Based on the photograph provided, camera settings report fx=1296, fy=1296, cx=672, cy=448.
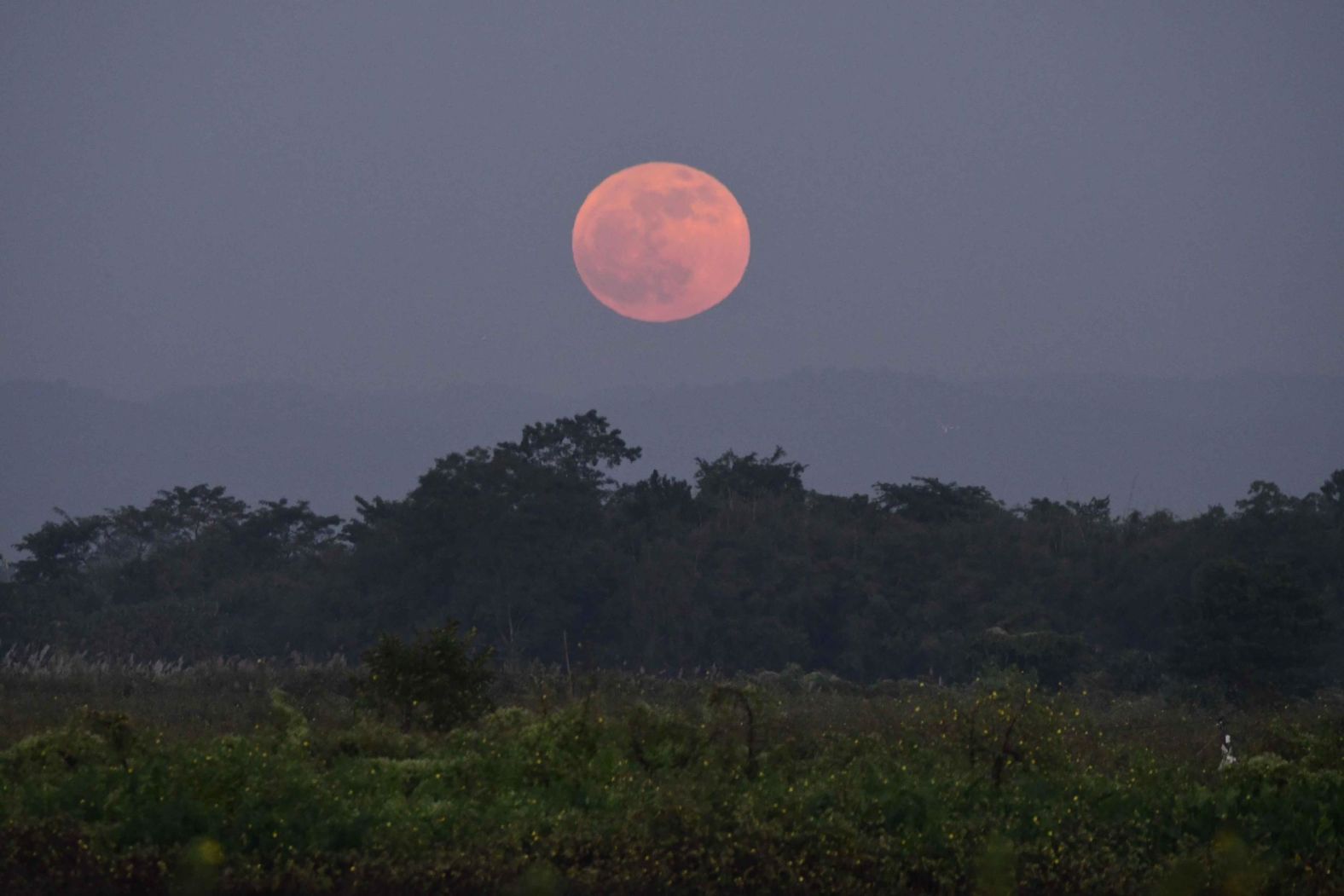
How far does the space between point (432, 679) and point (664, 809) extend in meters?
5.09

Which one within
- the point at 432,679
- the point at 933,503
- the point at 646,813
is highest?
the point at 646,813

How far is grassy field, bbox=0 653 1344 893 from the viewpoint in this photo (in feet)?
25.2

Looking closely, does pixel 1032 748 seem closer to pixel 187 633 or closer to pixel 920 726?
pixel 920 726

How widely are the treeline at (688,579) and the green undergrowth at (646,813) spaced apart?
19.1 metres

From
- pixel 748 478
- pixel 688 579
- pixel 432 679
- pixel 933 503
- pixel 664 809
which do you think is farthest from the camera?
pixel 748 478

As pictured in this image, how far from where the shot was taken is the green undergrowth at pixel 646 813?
25.2 ft

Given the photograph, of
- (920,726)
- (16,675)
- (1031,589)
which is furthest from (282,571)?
(920,726)

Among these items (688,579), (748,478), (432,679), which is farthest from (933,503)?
(432,679)

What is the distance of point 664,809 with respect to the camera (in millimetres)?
8328

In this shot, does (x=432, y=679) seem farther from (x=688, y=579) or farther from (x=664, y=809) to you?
(x=688, y=579)

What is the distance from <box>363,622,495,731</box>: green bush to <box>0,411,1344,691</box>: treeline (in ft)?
55.3

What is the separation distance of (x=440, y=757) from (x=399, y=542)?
27.9 m

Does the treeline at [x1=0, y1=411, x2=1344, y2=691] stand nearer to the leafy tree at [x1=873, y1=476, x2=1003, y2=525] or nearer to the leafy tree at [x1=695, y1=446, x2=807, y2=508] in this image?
the leafy tree at [x1=873, y1=476, x2=1003, y2=525]

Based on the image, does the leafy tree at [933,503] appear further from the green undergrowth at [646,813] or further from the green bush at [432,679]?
the green undergrowth at [646,813]
